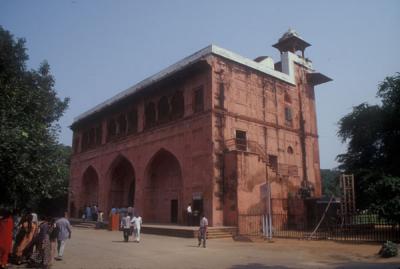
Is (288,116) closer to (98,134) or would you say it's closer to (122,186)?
(122,186)

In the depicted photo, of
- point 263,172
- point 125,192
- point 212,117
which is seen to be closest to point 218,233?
point 263,172

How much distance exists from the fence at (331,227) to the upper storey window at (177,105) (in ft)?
25.7

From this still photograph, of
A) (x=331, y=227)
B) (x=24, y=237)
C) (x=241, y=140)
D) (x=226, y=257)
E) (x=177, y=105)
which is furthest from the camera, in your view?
(x=177, y=105)

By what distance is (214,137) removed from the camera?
64.0 ft

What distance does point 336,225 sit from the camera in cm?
1742

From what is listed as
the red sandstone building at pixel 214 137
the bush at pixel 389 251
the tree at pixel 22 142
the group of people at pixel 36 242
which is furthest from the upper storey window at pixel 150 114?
the bush at pixel 389 251

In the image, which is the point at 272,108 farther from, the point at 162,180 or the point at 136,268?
the point at 136,268

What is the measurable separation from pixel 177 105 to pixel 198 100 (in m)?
2.16

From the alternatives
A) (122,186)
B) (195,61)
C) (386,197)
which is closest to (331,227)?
(386,197)

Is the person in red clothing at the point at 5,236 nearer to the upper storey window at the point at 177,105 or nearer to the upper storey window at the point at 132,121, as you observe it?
the upper storey window at the point at 177,105

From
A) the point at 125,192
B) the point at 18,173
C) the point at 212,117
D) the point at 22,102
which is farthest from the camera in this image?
the point at 125,192

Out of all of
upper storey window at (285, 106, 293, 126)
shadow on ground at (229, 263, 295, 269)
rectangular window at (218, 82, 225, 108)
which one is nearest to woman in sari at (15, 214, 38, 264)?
shadow on ground at (229, 263, 295, 269)

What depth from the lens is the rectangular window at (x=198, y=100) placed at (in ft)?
68.7

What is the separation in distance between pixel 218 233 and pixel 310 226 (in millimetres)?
7249
